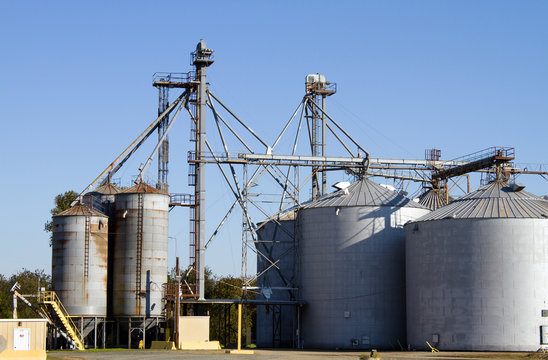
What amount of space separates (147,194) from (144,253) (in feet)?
17.9

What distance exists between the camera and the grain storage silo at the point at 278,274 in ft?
296

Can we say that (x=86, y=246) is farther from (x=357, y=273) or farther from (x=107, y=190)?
(x=357, y=273)

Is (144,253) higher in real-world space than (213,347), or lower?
higher

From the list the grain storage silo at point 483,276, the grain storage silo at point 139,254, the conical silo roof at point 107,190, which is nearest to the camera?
the grain storage silo at point 483,276

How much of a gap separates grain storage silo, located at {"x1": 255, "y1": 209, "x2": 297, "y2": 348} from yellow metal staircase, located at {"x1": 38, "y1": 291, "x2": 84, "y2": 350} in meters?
19.1

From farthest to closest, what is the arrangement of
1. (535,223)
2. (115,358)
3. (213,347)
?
(213,347) < (535,223) < (115,358)

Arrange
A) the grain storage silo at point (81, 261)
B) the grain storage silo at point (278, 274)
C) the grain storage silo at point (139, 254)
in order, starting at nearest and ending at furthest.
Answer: the grain storage silo at point (81, 261) < the grain storage silo at point (139, 254) < the grain storage silo at point (278, 274)

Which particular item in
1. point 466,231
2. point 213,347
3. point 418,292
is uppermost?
point 466,231

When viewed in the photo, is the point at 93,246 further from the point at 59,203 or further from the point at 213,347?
the point at 59,203

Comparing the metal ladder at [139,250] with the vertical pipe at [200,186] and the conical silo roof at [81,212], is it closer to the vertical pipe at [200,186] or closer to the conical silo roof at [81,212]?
the conical silo roof at [81,212]

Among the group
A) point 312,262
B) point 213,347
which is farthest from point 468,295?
point 213,347

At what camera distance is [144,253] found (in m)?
82.1

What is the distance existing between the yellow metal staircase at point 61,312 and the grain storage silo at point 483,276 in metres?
29.3

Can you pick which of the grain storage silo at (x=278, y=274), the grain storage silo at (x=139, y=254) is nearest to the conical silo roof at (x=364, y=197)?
the grain storage silo at (x=278, y=274)
